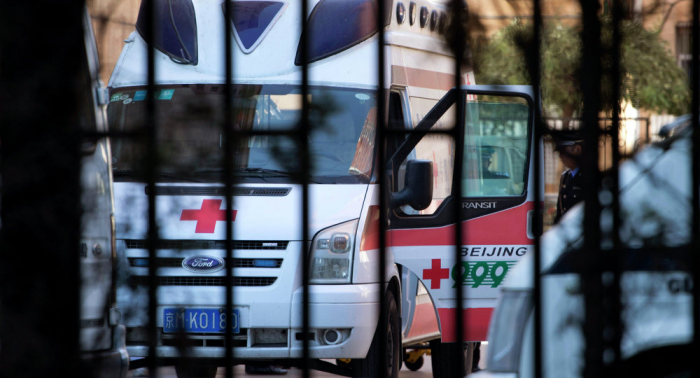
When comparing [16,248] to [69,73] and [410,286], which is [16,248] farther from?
[410,286]

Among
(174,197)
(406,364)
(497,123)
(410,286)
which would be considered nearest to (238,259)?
(410,286)

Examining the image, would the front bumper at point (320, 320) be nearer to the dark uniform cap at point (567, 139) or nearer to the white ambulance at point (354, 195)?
the white ambulance at point (354, 195)

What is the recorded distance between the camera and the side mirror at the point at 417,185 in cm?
436

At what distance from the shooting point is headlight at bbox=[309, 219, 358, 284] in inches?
185

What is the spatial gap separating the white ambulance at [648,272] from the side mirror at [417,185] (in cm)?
253

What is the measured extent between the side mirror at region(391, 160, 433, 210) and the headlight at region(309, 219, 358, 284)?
14.9 inches

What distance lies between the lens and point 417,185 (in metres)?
4.44

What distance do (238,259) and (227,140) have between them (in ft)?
11.3

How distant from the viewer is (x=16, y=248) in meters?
1.48

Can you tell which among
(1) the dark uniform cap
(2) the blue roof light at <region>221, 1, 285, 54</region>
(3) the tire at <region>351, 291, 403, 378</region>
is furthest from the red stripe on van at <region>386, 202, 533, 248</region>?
(1) the dark uniform cap

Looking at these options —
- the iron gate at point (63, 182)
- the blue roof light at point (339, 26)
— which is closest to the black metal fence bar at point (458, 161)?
the iron gate at point (63, 182)

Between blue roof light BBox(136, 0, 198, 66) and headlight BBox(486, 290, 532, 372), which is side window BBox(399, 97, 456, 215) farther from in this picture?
headlight BBox(486, 290, 532, 372)

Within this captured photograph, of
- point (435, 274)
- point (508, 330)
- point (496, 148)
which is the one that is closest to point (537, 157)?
point (508, 330)

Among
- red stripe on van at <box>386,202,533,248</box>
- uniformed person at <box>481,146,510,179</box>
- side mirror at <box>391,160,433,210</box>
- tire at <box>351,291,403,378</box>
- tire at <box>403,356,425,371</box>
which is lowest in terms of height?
tire at <box>403,356,425,371</box>
